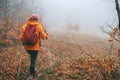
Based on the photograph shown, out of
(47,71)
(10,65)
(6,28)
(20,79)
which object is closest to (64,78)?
(47,71)

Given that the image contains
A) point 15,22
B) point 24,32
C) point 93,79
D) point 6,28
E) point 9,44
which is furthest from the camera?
point 15,22

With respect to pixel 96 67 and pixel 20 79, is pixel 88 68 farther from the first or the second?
pixel 20 79

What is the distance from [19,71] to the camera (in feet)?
44.3

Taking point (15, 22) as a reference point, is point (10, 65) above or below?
below

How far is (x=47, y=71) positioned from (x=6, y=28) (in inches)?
351

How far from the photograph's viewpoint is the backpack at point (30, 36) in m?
11.4

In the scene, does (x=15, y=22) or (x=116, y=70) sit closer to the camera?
(x=116, y=70)

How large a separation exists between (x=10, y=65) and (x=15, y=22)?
1022 centimetres

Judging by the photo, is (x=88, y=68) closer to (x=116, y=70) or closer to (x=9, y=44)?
(x=116, y=70)

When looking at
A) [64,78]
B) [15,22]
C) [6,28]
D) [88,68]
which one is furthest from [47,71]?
[15,22]

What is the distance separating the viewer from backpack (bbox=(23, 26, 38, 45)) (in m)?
11.4

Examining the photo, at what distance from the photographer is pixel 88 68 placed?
1320 centimetres

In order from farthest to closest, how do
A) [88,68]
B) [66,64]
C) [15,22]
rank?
[15,22], [66,64], [88,68]

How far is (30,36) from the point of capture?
11367 millimetres
